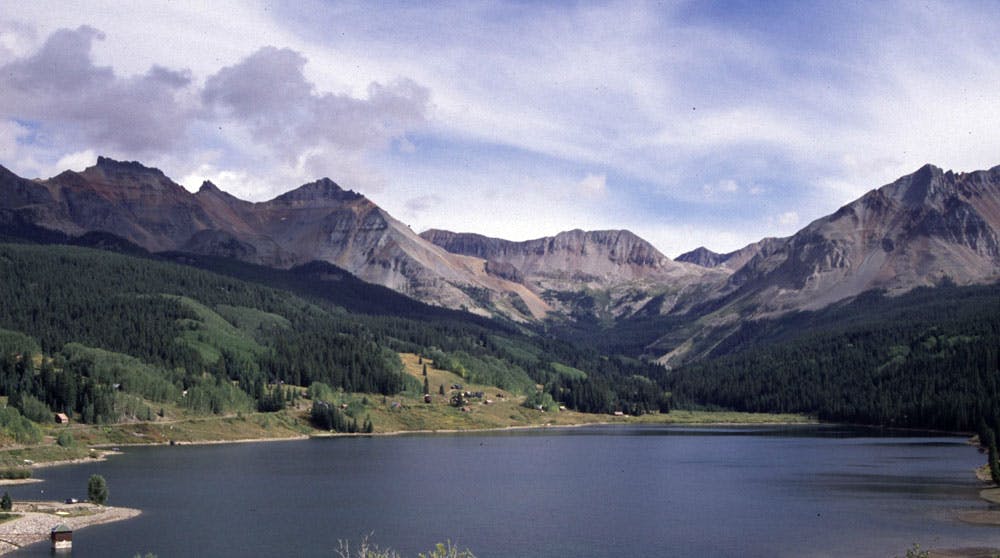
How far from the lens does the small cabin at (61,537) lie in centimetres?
8775

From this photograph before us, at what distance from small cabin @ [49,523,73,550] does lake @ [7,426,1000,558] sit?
1.19 m

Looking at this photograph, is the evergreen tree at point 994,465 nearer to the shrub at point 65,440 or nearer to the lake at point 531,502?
the lake at point 531,502

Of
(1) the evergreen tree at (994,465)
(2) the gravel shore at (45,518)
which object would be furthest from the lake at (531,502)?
(1) the evergreen tree at (994,465)

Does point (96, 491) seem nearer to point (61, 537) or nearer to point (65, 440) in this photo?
point (61, 537)

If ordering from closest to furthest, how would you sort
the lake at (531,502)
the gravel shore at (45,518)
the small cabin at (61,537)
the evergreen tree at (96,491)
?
the small cabin at (61,537) < the gravel shore at (45,518) < the lake at (531,502) < the evergreen tree at (96,491)

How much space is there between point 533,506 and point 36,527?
51.9m

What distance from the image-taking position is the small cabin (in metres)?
87.8

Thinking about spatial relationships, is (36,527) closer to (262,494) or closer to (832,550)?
(262,494)

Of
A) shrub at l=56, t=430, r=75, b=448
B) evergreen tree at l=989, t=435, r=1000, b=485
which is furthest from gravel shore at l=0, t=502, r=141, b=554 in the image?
evergreen tree at l=989, t=435, r=1000, b=485

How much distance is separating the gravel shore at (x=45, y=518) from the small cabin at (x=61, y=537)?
12.5ft

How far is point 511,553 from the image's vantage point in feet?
290

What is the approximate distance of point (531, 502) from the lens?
399 ft

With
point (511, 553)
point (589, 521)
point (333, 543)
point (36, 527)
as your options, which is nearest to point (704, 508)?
point (589, 521)

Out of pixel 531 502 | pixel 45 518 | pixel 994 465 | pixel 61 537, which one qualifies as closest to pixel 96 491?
pixel 45 518
